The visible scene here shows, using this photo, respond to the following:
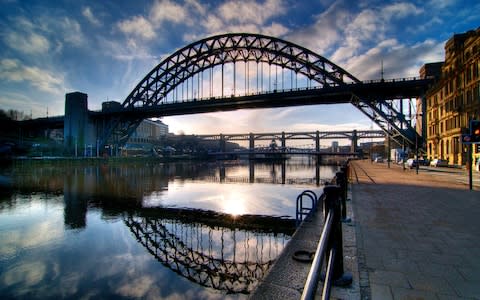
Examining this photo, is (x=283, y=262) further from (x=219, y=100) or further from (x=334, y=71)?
(x=219, y=100)

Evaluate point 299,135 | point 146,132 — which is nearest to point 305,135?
point 299,135

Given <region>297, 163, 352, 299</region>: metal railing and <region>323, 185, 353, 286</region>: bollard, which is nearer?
<region>297, 163, 352, 299</region>: metal railing

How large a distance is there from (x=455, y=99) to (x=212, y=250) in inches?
1703

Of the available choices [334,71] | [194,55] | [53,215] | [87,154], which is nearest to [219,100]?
Answer: [194,55]

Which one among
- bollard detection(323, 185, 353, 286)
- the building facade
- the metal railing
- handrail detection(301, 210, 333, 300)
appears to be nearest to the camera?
handrail detection(301, 210, 333, 300)

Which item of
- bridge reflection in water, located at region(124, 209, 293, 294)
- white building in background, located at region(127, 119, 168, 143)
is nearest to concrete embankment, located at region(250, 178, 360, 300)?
bridge reflection in water, located at region(124, 209, 293, 294)

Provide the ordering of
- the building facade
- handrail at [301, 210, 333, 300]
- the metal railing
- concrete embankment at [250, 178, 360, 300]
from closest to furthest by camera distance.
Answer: handrail at [301, 210, 333, 300] → the metal railing → concrete embankment at [250, 178, 360, 300] → the building facade

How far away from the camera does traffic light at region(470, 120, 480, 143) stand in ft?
38.6

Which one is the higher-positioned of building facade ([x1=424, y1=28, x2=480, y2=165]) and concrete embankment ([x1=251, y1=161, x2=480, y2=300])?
building facade ([x1=424, y1=28, x2=480, y2=165])

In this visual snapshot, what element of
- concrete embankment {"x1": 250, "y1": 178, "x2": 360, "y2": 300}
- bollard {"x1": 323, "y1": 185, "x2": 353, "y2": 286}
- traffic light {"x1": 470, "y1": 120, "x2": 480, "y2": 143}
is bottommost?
concrete embankment {"x1": 250, "y1": 178, "x2": 360, "y2": 300}

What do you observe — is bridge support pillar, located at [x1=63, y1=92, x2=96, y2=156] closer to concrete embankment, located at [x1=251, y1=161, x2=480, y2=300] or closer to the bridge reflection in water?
the bridge reflection in water

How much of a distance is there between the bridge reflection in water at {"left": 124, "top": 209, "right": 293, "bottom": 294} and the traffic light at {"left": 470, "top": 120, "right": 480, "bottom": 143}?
398 inches

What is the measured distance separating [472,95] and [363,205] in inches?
1350

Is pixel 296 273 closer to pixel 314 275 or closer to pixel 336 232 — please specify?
pixel 336 232
